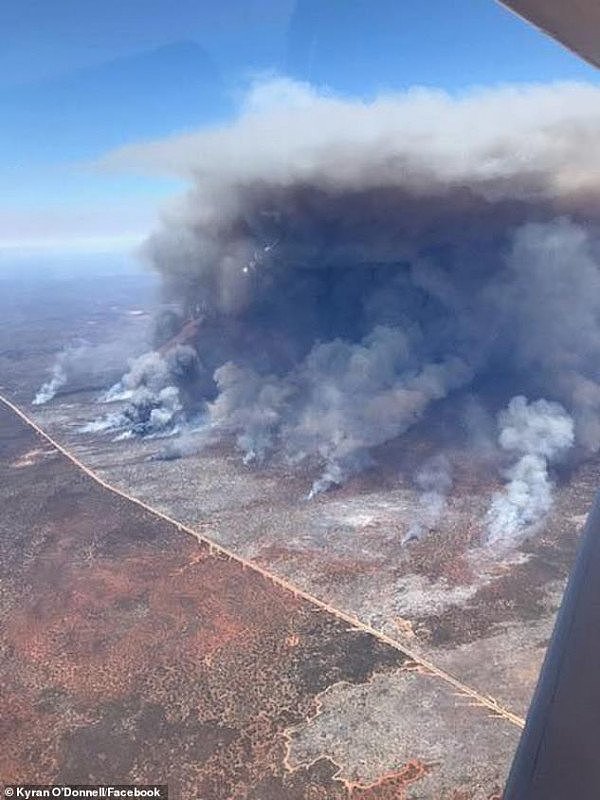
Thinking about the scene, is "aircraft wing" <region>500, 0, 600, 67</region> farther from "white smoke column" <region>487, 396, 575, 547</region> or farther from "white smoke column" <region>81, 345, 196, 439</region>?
"white smoke column" <region>81, 345, 196, 439</region>

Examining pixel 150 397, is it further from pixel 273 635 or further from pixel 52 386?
pixel 273 635

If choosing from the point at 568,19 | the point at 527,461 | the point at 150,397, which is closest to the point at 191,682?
the point at 568,19

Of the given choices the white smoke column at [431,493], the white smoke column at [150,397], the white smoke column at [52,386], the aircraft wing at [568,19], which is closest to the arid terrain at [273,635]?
the white smoke column at [431,493]

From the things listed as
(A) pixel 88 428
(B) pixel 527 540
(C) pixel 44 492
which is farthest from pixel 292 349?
(B) pixel 527 540

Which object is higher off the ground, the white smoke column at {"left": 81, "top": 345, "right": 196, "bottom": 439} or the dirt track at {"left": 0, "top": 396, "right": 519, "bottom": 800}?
the white smoke column at {"left": 81, "top": 345, "right": 196, "bottom": 439}

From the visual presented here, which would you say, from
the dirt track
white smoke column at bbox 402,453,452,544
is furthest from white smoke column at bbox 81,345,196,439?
white smoke column at bbox 402,453,452,544

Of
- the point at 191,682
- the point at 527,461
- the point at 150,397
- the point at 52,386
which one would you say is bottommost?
the point at 191,682
